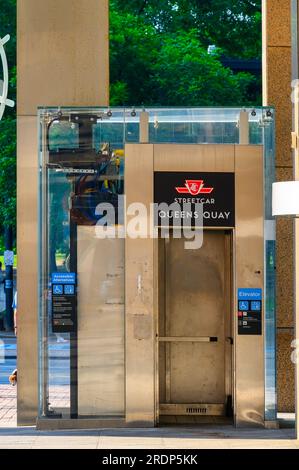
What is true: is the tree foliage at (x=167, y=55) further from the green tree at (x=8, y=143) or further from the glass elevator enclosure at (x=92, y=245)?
the glass elevator enclosure at (x=92, y=245)

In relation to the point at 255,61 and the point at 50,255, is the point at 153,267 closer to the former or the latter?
the point at 50,255

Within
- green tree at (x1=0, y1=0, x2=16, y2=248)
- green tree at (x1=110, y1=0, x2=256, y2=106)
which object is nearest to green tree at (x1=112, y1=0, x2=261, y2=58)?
green tree at (x1=110, y1=0, x2=256, y2=106)

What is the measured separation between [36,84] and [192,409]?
4170 mm

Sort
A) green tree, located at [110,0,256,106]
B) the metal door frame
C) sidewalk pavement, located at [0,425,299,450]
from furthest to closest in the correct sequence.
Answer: green tree, located at [110,0,256,106]
the metal door frame
sidewalk pavement, located at [0,425,299,450]

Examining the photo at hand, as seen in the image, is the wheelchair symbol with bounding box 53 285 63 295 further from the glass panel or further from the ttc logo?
the ttc logo

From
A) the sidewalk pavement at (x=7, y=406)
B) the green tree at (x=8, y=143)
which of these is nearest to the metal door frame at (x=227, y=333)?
the sidewalk pavement at (x=7, y=406)

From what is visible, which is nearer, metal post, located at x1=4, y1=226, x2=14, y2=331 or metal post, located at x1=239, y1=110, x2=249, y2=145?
metal post, located at x1=239, y1=110, x2=249, y2=145

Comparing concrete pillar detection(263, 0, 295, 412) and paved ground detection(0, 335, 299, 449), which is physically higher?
concrete pillar detection(263, 0, 295, 412)

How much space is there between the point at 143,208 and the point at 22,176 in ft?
5.57

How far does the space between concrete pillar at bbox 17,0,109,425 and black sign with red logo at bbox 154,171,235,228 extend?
1.63 metres

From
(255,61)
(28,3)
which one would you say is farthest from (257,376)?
(255,61)

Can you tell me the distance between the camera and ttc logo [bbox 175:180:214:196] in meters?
11.4

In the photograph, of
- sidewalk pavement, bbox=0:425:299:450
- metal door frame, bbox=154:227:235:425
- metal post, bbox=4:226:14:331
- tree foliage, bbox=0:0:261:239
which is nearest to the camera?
sidewalk pavement, bbox=0:425:299:450

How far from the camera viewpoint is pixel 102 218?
1146cm
